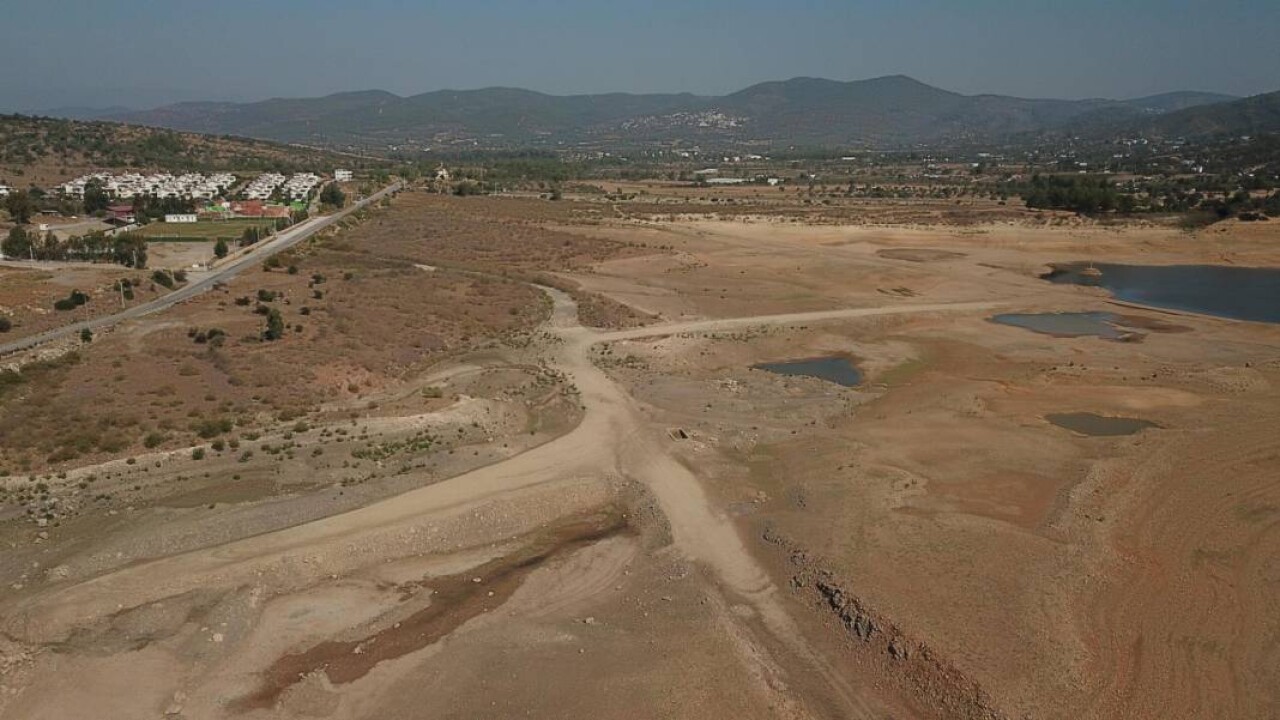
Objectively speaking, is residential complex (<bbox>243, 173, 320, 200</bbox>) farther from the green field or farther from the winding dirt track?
the winding dirt track

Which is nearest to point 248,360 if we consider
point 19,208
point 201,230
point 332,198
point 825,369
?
point 825,369

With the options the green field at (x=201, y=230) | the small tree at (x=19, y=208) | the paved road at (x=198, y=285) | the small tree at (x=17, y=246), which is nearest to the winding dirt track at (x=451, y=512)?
the paved road at (x=198, y=285)

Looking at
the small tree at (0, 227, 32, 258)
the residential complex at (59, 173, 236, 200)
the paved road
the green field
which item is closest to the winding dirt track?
the paved road

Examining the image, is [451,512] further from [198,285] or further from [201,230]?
[201,230]

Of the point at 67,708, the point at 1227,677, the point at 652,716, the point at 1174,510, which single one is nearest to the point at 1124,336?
the point at 1174,510

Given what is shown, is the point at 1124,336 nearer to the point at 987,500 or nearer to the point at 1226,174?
the point at 987,500
